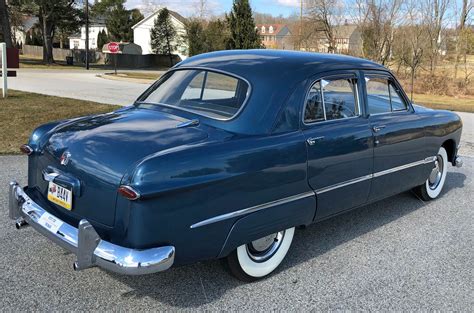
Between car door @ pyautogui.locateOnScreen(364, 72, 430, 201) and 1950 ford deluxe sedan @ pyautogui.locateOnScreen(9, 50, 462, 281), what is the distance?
0.02 m

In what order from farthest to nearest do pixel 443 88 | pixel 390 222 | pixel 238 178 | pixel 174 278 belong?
pixel 443 88, pixel 390 222, pixel 174 278, pixel 238 178

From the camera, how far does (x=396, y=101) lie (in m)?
4.71

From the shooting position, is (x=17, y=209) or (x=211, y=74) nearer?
(x=17, y=209)

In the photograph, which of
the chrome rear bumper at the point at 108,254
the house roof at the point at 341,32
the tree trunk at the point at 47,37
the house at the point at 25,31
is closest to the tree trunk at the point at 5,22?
the tree trunk at the point at 47,37

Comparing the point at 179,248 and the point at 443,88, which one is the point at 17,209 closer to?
the point at 179,248

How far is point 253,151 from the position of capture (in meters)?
3.10

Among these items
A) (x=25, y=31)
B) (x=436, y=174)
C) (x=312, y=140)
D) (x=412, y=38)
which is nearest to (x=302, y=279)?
(x=312, y=140)

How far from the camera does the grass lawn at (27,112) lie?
794 cm

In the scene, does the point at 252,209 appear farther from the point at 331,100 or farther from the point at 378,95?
the point at 378,95

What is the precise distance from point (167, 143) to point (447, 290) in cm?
228

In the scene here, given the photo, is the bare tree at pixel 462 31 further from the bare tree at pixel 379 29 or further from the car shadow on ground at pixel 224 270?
the car shadow on ground at pixel 224 270

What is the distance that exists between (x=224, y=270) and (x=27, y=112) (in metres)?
8.74

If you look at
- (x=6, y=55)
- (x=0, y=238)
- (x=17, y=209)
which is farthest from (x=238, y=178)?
(x=6, y=55)

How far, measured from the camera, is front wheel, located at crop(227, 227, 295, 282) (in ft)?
10.7
